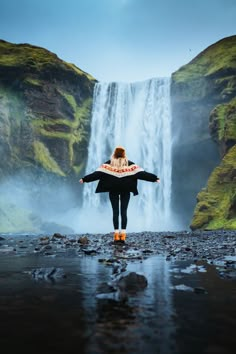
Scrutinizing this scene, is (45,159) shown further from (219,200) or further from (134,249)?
(134,249)

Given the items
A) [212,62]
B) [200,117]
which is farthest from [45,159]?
[212,62]

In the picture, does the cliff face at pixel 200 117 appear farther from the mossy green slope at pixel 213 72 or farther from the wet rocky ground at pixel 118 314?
the wet rocky ground at pixel 118 314

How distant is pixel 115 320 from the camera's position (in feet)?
8.20

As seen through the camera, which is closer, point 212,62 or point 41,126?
point 212,62

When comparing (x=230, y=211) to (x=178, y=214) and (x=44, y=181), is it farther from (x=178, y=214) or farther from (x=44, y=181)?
(x=44, y=181)

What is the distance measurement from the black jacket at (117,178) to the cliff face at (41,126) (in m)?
45.4

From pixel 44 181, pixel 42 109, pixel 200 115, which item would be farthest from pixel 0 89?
pixel 200 115

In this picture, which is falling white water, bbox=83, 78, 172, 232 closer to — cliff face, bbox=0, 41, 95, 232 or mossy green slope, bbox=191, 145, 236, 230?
cliff face, bbox=0, 41, 95, 232

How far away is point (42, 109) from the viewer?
63281 millimetres

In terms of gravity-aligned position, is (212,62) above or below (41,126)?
above

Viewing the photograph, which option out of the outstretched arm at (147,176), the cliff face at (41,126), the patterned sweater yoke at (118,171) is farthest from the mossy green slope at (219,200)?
the cliff face at (41,126)

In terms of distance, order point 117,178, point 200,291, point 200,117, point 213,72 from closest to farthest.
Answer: point 200,291, point 117,178, point 200,117, point 213,72

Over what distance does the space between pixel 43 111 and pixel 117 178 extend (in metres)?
56.2

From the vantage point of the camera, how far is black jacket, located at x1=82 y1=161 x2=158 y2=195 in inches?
388
